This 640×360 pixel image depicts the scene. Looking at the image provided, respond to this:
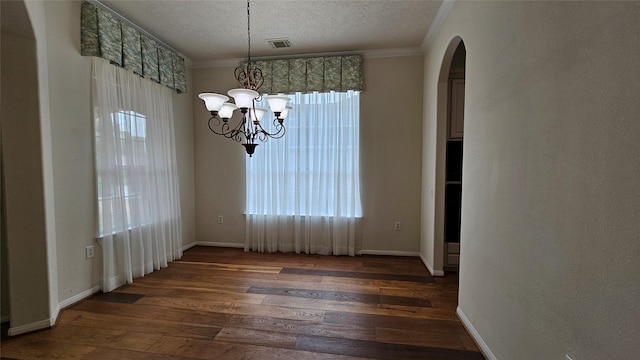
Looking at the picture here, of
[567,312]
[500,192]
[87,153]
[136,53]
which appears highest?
[136,53]

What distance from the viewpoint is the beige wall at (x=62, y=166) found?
2061 mm

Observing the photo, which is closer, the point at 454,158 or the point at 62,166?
the point at 62,166

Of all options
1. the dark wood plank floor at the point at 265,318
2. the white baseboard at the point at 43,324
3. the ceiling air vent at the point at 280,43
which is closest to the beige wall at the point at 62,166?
the white baseboard at the point at 43,324

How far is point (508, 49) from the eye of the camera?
60.2 inches

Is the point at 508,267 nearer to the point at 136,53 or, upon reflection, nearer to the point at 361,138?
the point at 361,138

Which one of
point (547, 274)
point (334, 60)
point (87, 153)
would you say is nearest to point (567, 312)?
point (547, 274)

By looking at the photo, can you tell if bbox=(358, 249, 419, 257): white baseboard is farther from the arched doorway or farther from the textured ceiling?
the textured ceiling

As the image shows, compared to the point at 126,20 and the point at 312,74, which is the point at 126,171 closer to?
the point at 126,20

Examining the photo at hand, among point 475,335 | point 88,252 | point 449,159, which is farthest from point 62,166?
point 449,159

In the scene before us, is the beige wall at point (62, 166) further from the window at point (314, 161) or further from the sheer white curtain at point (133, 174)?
the window at point (314, 161)

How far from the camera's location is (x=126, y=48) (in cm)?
280

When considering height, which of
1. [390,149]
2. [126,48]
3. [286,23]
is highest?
[286,23]

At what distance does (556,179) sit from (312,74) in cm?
315

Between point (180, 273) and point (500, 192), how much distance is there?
11.2ft
